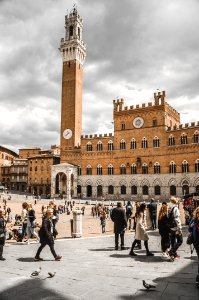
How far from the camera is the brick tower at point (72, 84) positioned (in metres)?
53.0

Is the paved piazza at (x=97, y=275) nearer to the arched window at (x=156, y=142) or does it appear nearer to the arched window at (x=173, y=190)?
the arched window at (x=173, y=190)

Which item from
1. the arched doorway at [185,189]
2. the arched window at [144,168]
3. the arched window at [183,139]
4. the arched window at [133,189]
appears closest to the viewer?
the arched doorway at [185,189]

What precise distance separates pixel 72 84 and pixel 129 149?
1644cm

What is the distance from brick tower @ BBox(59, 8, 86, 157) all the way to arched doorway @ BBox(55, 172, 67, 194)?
14.8ft

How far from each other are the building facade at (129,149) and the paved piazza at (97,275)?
3539cm

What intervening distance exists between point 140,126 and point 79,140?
12006mm

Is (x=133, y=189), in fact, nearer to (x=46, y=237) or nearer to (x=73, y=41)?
(x=73, y=41)

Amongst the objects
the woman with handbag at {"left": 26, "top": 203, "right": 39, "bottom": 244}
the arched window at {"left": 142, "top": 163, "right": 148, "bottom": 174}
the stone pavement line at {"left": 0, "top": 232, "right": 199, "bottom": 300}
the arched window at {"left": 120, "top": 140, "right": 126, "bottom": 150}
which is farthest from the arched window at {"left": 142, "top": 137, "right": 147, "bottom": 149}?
the stone pavement line at {"left": 0, "top": 232, "right": 199, "bottom": 300}

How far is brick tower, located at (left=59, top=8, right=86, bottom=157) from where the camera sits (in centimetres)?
5297

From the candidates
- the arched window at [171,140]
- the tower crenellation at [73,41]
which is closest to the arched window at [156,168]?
the arched window at [171,140]

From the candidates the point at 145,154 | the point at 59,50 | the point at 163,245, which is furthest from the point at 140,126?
the point at 163,245

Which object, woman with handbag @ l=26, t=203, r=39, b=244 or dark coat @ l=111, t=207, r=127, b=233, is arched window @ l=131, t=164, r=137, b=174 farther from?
dark coat @ l=111, t=207, r=127, b=233

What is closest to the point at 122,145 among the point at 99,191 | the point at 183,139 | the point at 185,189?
the point at 99,191

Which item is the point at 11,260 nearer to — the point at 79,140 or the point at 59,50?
the point at 79,140
